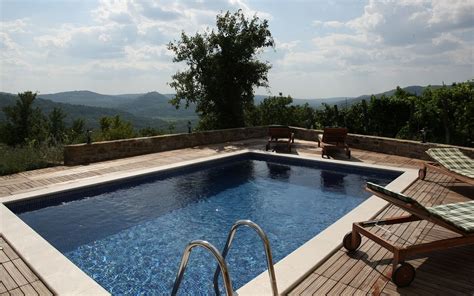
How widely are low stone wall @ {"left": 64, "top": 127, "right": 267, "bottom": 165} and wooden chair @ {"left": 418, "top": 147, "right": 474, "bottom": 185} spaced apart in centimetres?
806

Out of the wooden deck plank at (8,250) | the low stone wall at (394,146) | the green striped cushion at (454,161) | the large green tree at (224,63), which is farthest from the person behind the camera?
the large green tree at (224,63)

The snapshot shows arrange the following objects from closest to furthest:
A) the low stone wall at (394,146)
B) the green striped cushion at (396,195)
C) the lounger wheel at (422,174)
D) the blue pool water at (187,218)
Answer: the green striped cushion at (396,195) < the blue pool water at (187,218) < the lounger wheel at (422,174) < the low stone wall at (394,146)

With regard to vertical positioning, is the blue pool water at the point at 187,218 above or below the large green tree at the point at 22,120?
below

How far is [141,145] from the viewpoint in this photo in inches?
436

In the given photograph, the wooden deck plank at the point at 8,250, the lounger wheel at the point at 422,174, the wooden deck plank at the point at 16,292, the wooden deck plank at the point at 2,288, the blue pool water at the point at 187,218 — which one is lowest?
the blue pool water at the point at 187,218

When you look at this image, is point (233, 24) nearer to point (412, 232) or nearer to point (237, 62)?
point (237, 62)

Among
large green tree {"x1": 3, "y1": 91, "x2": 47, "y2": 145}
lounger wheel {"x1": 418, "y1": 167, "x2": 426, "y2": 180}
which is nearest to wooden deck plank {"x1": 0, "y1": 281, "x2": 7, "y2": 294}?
lounger wheel {"x1": 418, "y1": 167, "x2": 426, "y2": 180}

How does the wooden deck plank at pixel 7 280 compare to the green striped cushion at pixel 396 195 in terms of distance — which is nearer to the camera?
the wooden deck plank at pixel 7 280

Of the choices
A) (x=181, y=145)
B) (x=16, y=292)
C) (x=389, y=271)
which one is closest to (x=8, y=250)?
(x=16, y=292)

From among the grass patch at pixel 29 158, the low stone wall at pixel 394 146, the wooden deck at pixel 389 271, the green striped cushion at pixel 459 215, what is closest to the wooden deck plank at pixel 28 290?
the wooden deck at pixel 389 271

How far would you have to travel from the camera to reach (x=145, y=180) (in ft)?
28.2

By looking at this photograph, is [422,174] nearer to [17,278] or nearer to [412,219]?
[412,219]

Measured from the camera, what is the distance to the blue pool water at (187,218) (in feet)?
15.7

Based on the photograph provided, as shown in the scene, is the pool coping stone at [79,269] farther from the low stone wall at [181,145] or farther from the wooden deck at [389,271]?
the low stone wall at [181,145]
